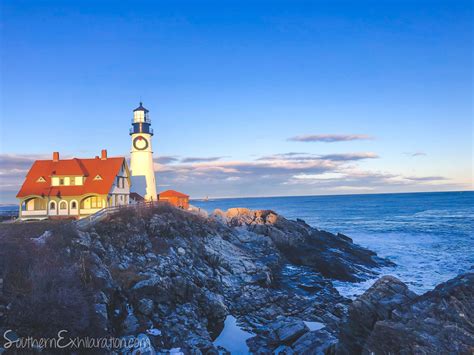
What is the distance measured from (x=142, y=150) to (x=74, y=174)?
870 centimetres

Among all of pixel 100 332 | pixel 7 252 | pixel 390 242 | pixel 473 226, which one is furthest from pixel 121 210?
pixel 473 226

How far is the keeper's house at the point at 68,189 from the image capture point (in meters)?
29.6

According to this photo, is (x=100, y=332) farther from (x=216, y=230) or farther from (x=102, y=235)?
(x=216, y=230)

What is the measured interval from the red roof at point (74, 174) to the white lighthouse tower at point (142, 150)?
5.19m

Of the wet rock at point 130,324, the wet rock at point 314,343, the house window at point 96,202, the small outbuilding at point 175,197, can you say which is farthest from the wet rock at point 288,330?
the small outbuilding at point 175,197

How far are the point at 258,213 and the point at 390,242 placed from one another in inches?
648

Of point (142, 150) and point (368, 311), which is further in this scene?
point (142, 150)

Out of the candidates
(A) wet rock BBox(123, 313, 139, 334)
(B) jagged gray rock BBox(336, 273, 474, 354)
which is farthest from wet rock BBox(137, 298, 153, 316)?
(B) jagged gray rock BBox(336, 273, 474, 354)

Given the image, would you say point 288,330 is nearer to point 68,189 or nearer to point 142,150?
point 68,189

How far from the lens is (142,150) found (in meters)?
38.0

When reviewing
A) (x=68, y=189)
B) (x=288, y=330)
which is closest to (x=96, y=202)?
(x=68, y=189)

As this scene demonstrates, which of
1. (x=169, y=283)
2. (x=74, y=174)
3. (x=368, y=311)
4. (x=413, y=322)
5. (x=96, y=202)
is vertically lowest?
(x=169, y=283)

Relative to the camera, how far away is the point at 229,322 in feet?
52.8

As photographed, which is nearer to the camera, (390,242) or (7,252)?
(7,252)
